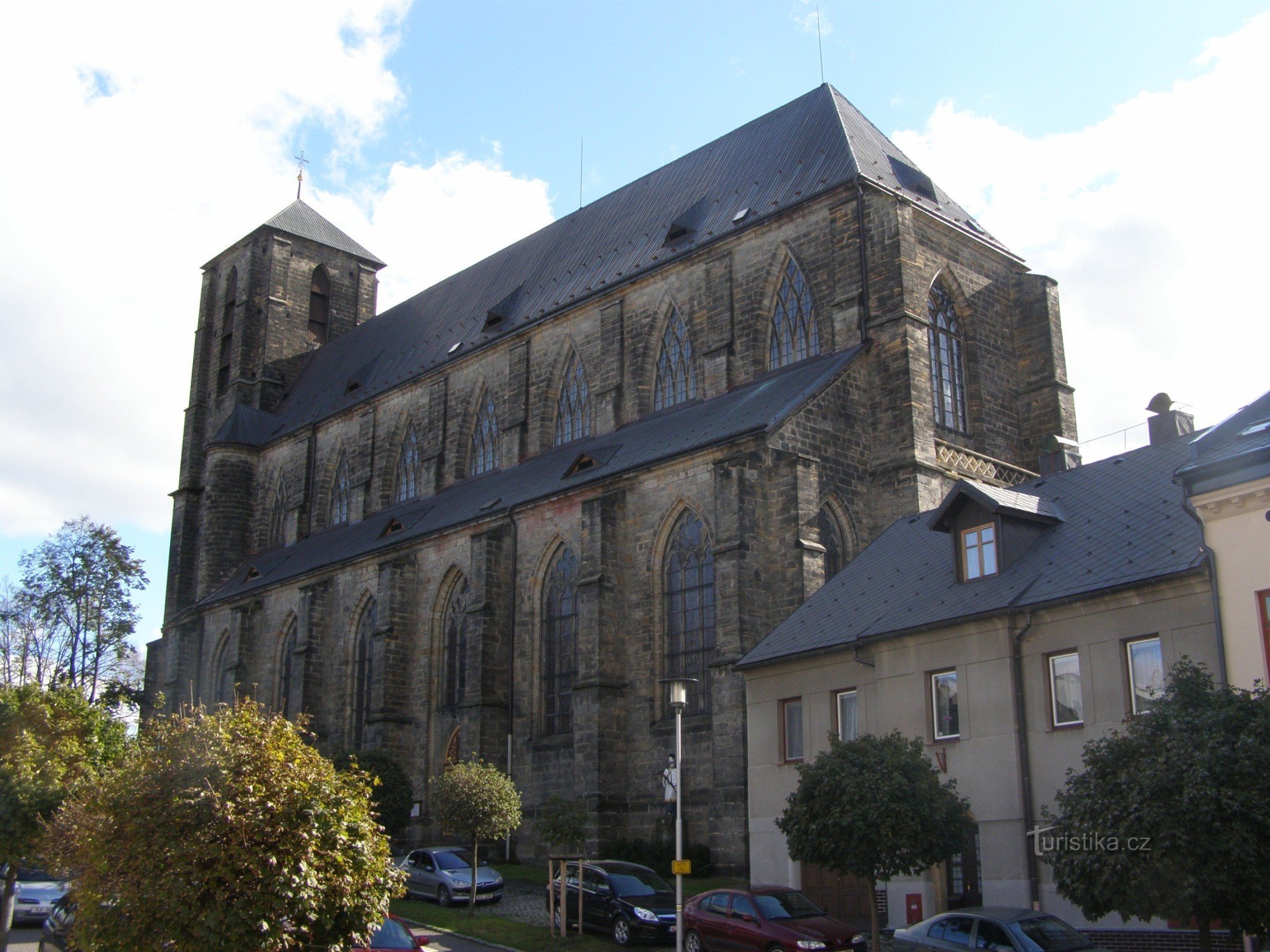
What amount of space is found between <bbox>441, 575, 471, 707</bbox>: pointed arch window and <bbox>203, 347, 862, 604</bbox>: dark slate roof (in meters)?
2.07

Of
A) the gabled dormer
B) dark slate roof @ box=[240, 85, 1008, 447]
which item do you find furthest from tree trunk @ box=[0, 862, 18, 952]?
dark slate roof @ box=[240, 85, 1008, 447]

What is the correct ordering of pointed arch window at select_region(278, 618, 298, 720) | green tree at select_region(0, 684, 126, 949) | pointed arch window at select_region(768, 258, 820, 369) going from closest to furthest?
green tree at select_region(0, 684, 126, 949), pointed arch window at select_region(768, 258, 820, 369), pointed arch window at select_region(278, 618, 298, 720)

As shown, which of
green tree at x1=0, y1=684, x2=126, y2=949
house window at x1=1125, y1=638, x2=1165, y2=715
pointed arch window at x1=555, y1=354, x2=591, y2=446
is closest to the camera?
house window at x1=1125, y1=638, x2=1165, y2=715

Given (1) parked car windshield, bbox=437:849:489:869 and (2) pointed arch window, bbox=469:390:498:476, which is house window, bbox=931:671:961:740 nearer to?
(1) parked car windshield, bbox=437:849:489:869

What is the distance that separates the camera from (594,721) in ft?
104

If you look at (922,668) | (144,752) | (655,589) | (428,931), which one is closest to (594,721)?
(655,589)

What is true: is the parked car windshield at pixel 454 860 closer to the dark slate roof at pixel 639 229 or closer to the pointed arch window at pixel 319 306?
the dark slate roof at pixel 639 229

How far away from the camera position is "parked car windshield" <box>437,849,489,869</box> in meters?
29.2

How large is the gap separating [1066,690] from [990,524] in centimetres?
372

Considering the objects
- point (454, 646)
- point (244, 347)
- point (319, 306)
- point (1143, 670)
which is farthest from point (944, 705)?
point (319, 306)

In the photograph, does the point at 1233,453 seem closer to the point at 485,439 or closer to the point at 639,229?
the point at 639,229

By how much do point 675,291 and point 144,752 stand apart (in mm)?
27398

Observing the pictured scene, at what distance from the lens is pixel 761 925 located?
19.5 meters

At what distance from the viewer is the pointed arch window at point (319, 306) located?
64.8m
